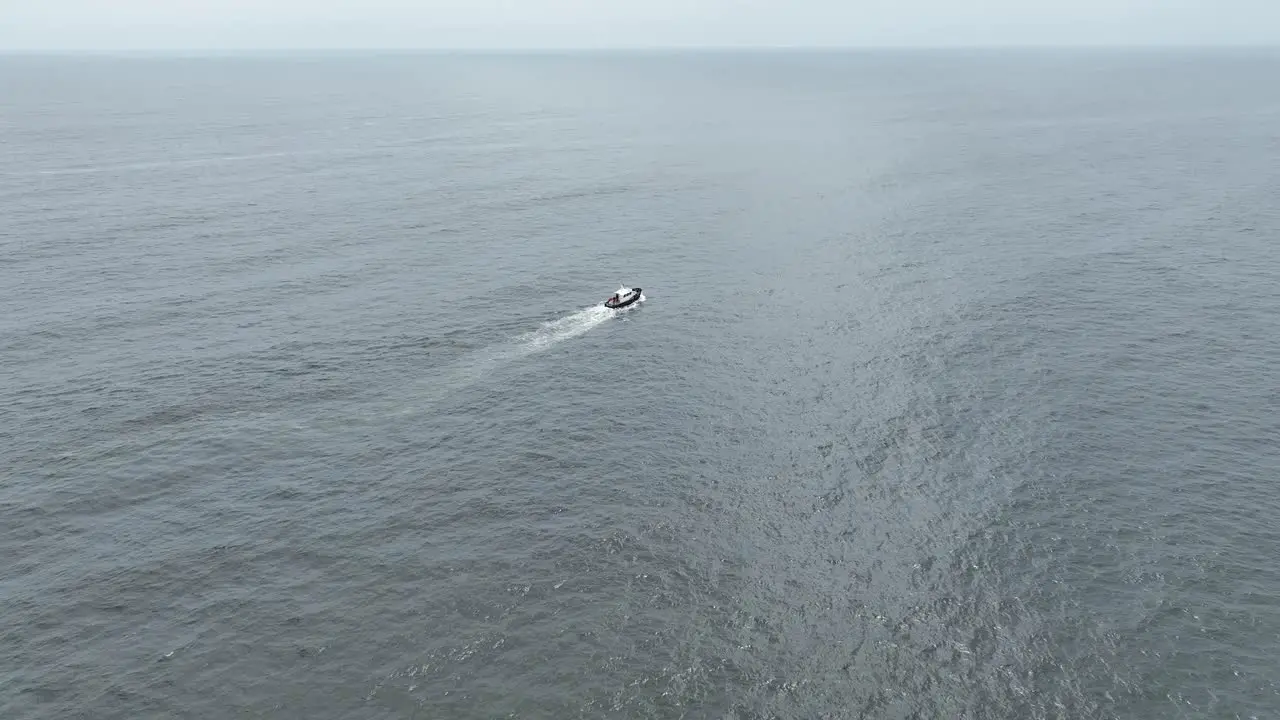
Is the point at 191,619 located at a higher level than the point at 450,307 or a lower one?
lower

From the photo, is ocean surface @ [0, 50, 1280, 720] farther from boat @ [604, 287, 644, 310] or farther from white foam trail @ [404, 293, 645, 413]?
boat @ [604, 287, 644, 310]

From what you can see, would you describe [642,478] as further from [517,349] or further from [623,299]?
[623,299]

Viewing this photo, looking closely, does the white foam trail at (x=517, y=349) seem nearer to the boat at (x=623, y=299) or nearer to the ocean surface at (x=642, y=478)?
the boat at (x=623, y=299)

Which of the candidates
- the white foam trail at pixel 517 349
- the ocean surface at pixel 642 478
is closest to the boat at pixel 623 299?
the white foam trail at pixel 517 349

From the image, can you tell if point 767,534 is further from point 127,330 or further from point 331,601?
point 127,330

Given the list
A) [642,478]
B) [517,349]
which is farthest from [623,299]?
[642,478]

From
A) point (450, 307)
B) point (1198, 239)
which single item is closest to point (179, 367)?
point (450, 307)
